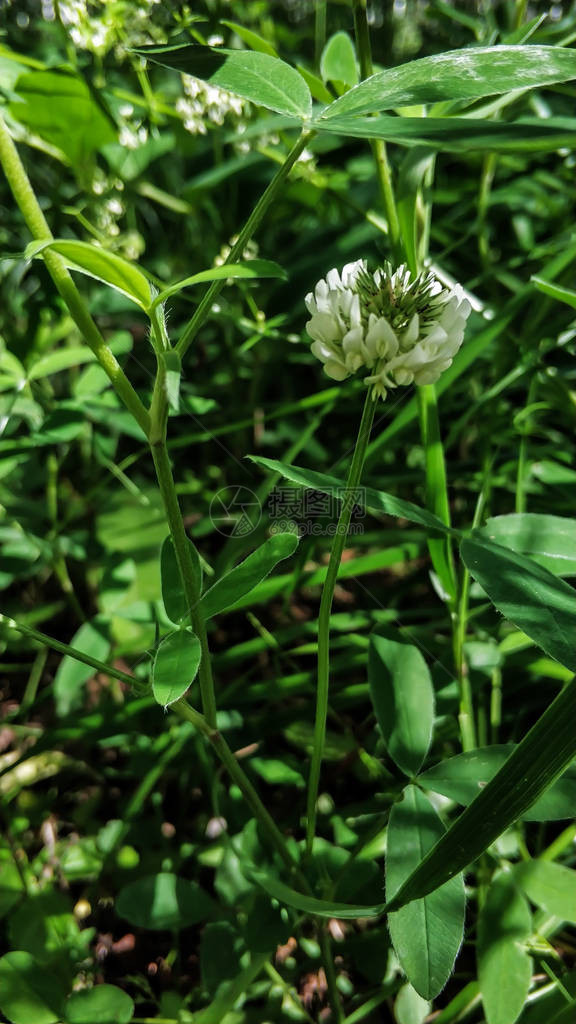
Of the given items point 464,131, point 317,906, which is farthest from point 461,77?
point 317,906

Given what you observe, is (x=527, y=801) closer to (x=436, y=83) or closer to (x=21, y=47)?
(x=436, y=83)

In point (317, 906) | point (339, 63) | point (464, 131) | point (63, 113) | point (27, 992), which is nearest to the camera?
point (464, 131)

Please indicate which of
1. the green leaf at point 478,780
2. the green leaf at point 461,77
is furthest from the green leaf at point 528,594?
the green leaf at point 461,77

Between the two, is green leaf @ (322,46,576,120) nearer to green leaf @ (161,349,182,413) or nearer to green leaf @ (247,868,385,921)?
green leaf @ (161,349,182,413)

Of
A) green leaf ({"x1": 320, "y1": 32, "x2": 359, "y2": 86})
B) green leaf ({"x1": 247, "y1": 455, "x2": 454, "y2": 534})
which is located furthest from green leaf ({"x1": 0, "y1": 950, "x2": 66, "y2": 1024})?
green leaf ({"x1": 320, "y1": 32, "x2": 359, "y2": 86})

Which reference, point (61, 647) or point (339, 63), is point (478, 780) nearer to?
point (61, 647)

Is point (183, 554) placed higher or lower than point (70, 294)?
lower
